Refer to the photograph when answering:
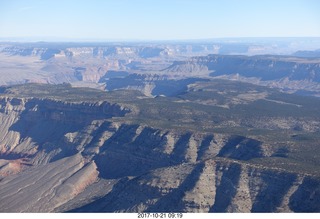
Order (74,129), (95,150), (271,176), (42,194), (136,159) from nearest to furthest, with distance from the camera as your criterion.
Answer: (271,176) < (42,194) < (136,159) < (95,150) < (74,129)

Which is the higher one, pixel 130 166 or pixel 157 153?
pixel 157 153

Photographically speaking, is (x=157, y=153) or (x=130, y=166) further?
(x=130, y=166)

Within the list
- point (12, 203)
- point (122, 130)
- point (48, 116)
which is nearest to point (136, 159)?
point (122, 130)

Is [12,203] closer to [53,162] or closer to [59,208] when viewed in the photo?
[59,208]

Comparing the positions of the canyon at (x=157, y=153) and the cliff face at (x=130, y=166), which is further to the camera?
the canyon at (x=157, y=153)

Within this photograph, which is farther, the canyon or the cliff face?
the canyon

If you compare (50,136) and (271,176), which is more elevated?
(271,176)

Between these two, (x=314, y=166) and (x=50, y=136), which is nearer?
(x=314, y=166)

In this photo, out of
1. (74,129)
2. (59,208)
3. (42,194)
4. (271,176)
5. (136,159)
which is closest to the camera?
(271,176)
